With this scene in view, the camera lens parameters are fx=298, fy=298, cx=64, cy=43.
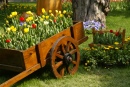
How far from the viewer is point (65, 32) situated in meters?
4.94

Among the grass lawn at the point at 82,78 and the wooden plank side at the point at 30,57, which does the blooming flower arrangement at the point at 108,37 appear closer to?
the grass lawn at the point at 82,78

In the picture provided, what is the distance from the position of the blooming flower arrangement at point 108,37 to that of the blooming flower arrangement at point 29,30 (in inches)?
30.6

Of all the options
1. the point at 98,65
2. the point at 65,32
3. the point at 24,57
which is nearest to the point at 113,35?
the point at 98,65

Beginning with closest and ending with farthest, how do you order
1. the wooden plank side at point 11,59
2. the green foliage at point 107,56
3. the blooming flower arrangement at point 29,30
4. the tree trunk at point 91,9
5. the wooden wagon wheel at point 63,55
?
the wooden plank side at point 11,59 → the blooming flower arrangement at point 29,30 → the wooden wagon wheel at point 63,55 → the green foliage at point 107,56 → the tree trunk at point 91,9

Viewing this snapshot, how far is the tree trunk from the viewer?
8188mm

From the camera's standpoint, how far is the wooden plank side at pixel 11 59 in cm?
408

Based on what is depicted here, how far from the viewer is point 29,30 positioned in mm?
4652

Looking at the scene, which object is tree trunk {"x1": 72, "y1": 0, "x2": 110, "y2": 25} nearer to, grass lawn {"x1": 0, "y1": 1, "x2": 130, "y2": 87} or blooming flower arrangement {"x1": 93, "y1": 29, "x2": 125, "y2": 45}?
blooming flower arrangement {"x1": 93, "y1": 29, "x2": 125, "y2": 45}

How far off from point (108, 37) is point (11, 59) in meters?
2.25

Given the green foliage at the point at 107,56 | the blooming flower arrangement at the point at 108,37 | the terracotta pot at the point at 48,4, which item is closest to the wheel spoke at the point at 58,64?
the green foliage at the point at 107,56

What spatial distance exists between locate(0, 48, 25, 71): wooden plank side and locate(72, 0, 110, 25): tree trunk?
4.42m

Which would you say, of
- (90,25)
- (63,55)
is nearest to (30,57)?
(63,55)

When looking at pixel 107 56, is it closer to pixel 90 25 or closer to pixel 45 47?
pixel 45 47

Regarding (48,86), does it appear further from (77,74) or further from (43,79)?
(77,74)
